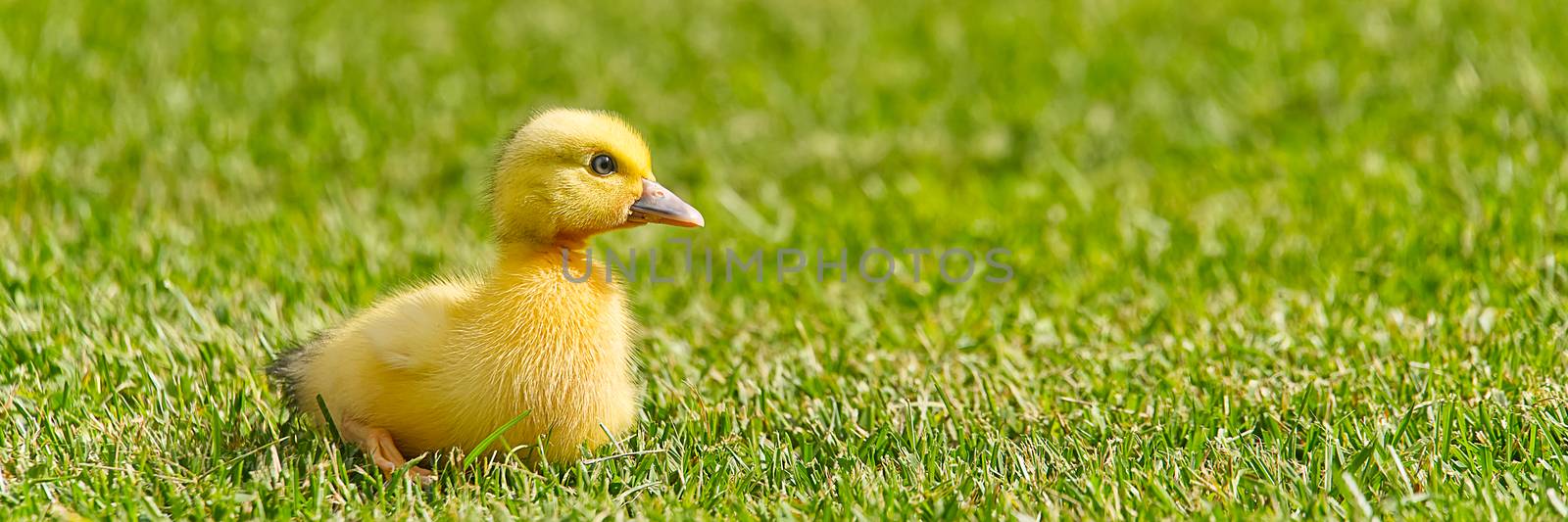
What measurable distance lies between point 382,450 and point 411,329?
274 mm

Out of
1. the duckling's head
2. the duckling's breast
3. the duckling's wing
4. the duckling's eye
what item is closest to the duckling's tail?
the duckling's wing

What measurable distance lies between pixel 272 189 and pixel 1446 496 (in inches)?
181

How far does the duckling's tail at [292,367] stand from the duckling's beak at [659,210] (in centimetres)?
83

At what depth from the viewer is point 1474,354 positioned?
421 centimetres

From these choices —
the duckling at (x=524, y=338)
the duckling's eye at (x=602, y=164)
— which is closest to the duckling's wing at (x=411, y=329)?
the duckling at (x=524, y=338)

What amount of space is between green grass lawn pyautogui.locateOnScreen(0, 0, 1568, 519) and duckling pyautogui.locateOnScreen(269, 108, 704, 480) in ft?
0.36

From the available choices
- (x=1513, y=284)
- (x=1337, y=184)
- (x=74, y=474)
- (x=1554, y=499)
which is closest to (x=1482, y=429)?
(x=1554, y=499)

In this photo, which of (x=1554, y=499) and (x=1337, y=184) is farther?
(x=1337, y=184)

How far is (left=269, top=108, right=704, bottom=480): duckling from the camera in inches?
136

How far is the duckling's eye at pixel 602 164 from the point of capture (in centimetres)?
355

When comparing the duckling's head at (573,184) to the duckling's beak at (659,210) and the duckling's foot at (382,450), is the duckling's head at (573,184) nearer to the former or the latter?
the duckling's beak at (659,210)

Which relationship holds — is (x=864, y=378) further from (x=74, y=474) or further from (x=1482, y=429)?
(x=74, y=474)

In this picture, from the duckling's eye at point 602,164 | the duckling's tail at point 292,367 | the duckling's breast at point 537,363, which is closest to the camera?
the duckling's breast at point 537,363

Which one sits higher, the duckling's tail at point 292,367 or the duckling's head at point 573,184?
the duckling's head at point 573,184
